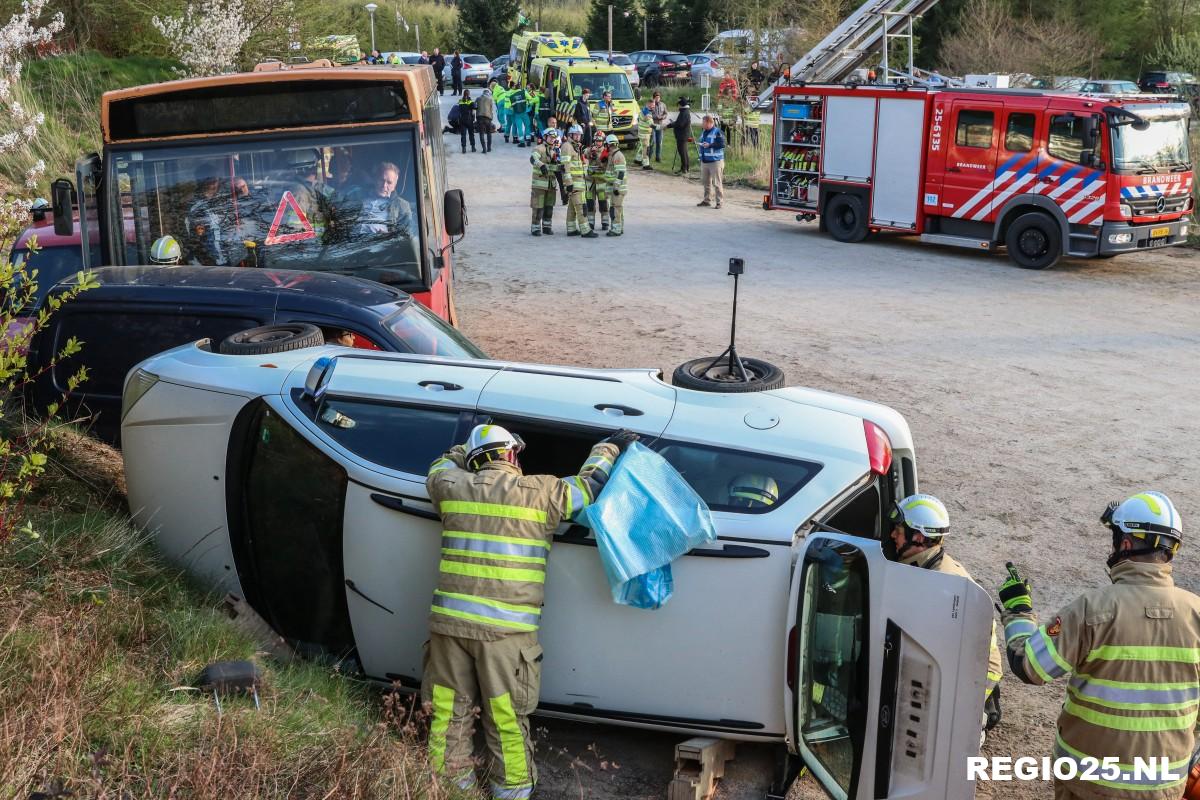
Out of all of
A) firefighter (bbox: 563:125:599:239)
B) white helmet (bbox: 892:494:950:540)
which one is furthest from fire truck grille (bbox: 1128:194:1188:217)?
white helmet (bbox: 892:494:950:540)

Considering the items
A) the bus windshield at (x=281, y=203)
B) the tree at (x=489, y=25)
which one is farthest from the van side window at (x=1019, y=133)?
the tree at (x=489, y=25)

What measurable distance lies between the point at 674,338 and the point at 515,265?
490 cm

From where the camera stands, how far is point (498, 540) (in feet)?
13.6

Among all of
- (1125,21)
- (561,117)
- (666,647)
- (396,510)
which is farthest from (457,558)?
(1125,21)

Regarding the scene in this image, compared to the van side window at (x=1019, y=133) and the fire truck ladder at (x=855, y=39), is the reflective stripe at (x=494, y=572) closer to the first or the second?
the van side window at (x=1019, y=133)

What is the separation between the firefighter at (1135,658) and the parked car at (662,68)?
4488 centimetres

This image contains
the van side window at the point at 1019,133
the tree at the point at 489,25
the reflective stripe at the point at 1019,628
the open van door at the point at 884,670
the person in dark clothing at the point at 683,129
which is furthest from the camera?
the tree at the point at 489,25

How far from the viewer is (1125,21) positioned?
37.9 metres

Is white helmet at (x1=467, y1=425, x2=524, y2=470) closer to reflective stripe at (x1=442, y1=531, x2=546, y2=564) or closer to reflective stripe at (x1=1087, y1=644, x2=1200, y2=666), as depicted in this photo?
reflective stripe at (x1=442, y1=531, x2=546, y2=564)

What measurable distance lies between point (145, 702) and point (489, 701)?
1.20 meters

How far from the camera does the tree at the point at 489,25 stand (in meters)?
58.5

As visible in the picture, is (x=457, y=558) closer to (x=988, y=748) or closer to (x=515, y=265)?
(x=988, y=748)

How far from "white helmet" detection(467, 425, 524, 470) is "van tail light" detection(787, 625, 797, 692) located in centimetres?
122

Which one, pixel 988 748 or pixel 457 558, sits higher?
pixel 457 558
